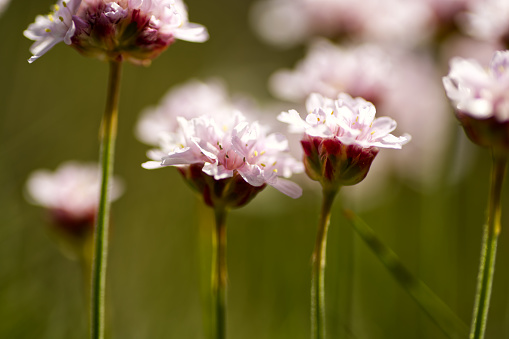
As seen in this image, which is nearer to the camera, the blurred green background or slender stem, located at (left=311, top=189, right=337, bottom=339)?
slender stem, located at (left=311, top=189, right=337, bottom=339)

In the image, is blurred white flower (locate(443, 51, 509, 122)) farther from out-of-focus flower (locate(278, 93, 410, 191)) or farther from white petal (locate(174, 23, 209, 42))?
white petal (locate(174, 23, 209, 42))

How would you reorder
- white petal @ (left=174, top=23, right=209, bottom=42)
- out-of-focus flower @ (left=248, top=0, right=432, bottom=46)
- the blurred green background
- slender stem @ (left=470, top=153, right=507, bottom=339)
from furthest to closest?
out-of-focus flower @ (left=248, top=0, right=432, bottom=46)
the blurred green background
white petal @ (left=174, top=23, right=209, bottom=42)
slender stem @ (left=470, top=153, right=507, bottom=339)

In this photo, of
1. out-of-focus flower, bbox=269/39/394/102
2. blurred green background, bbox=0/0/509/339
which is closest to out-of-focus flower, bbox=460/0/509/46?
out-of-focus flower, bbox=269/39/394/102

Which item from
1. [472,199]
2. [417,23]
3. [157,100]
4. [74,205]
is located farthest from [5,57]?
[472,199]

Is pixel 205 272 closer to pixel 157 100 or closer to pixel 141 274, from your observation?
pixel 141 274

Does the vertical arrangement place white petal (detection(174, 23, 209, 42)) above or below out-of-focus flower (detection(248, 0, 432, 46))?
below

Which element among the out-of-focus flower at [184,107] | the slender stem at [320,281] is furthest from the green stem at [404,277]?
the out-of-focus flower at [184,107]

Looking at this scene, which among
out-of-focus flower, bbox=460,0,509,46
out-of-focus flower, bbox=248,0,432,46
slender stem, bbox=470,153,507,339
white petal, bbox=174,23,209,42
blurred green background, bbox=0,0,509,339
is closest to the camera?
slender stem, bbox=470,153,507,339
